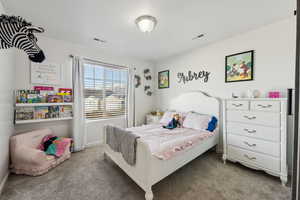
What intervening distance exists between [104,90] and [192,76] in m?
2.43

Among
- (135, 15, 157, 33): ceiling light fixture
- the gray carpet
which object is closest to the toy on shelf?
the gray carpet

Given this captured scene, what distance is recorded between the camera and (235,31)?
2357mm

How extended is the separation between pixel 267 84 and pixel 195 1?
6.22ft

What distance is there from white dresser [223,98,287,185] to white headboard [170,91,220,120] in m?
0.48

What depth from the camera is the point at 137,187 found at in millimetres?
1693

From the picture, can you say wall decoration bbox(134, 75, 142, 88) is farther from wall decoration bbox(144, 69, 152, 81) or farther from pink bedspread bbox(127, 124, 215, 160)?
pink bedspread bbox(127, 124, 215, 160)

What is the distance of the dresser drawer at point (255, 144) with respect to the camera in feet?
5.88

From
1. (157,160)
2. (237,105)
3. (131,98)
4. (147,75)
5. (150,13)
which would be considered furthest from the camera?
(147,75)

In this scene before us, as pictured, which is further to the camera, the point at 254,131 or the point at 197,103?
the point at 197,103

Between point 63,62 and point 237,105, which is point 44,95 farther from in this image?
point 237,105

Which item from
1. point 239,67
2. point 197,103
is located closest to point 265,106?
point 239,67

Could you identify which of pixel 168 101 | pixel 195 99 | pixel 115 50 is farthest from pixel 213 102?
pixel 115 50

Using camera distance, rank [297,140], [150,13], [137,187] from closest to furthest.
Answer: [297,140] < [137,187] < [150,13]

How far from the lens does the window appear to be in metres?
3.15
